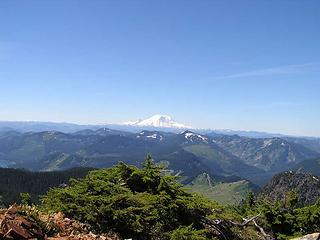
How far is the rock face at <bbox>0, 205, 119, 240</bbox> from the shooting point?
12742 millimetres

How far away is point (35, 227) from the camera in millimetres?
13984

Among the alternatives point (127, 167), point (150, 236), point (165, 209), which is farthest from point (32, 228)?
point (127, 167)

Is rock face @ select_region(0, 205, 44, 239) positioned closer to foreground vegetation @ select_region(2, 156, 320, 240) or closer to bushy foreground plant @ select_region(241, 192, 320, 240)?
foreground vegetation @ select_region(2, 156, 320, 240)

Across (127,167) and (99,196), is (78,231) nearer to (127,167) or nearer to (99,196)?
(99,196)

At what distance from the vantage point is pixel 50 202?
19.9 metres

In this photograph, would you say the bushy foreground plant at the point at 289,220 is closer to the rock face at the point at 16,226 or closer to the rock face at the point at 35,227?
the rock face at the point at 35,227

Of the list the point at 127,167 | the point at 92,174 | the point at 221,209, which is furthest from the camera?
the point at 221,209

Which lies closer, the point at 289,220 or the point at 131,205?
the point at 131,205

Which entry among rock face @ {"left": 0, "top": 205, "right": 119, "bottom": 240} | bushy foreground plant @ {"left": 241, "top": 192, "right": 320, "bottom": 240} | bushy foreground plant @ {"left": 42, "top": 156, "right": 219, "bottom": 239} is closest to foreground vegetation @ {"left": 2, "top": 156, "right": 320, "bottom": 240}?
bushy foreground plant @ {"left": 42, "top": 156, "right": 219, "bottom": 239}

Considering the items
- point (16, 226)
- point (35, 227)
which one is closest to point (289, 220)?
point (35, 227)

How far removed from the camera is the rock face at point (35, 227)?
12742mm

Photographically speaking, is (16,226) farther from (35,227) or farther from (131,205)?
(131,205)

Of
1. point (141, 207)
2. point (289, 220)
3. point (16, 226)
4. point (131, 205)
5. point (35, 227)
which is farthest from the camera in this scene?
point (289, 220)

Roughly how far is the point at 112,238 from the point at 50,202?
4.49 metres
